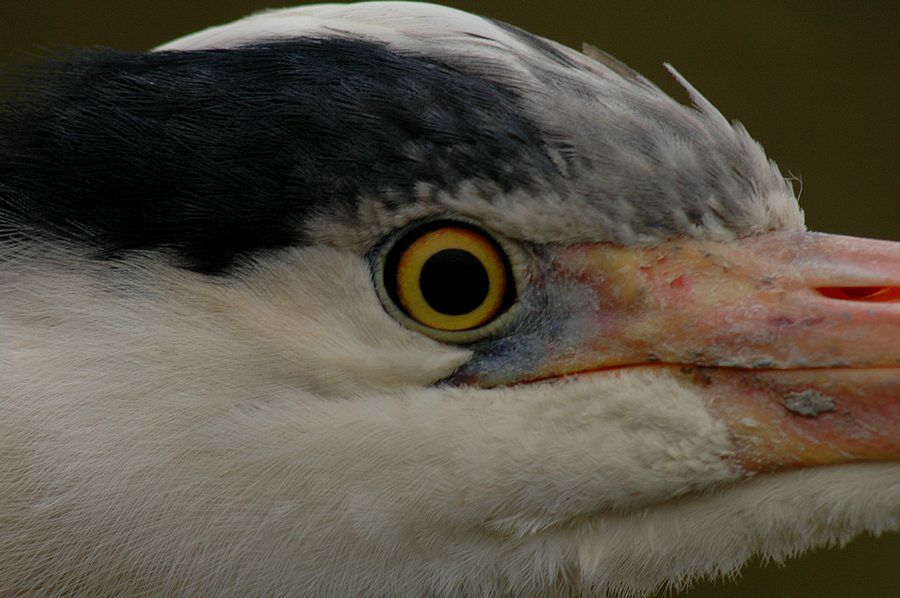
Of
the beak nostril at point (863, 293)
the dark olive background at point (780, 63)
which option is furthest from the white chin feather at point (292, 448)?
the dark olive background at point (780, 63)

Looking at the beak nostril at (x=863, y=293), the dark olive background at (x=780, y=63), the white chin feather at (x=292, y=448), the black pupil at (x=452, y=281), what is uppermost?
the dark olive background at (x=780, y=63)

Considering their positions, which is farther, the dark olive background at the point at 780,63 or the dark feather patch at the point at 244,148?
the dark olive background at the point at 780,63

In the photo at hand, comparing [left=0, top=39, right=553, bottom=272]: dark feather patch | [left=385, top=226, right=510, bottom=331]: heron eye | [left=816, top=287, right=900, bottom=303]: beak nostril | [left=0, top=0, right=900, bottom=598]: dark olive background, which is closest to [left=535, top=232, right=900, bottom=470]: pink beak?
[left=816, top=287, right=900, bottom=303]: beak nostril

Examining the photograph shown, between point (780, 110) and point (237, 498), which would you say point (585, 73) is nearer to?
point (237, 498)

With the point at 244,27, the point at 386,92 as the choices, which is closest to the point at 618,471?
the point at 386,92

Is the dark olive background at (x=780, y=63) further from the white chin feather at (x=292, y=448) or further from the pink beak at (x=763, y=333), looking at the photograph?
the white chin feather at (x=292, y=448)

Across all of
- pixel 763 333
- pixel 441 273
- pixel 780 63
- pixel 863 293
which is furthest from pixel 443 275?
pixel 780 63
